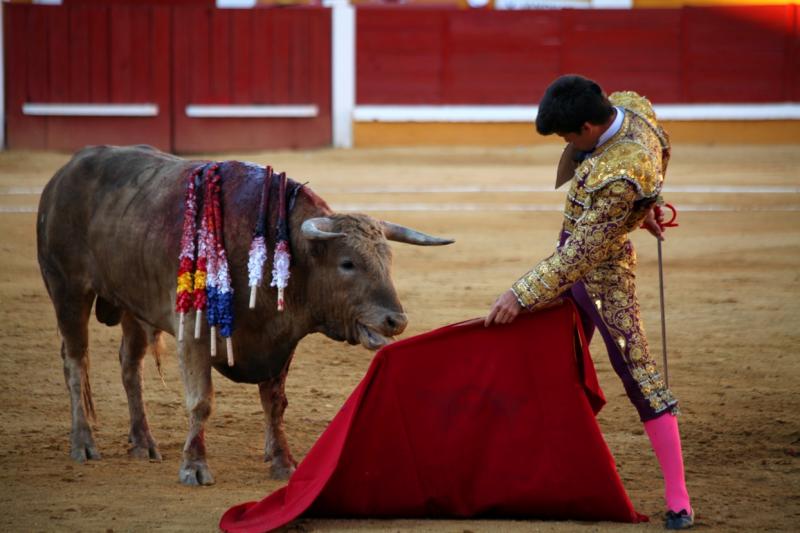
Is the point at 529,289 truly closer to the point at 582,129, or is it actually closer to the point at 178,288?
the point at 582,129

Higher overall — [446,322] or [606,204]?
[606,204]

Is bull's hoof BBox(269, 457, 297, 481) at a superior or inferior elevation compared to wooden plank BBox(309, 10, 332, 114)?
inferior

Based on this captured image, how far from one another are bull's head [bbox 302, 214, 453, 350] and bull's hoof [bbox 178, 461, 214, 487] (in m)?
0.57

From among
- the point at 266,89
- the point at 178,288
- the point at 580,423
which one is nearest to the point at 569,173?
the point at 580,423

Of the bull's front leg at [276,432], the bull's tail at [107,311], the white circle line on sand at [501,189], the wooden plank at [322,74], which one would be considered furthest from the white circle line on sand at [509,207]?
the bull's front leg at [276,432]

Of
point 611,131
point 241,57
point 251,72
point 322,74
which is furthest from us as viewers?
point 322,74

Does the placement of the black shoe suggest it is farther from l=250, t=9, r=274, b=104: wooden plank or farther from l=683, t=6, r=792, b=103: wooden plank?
l=683, t=6, r=792, b=103: wooden plank

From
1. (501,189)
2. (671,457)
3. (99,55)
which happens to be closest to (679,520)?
(671,457)

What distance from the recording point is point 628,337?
3.20 m

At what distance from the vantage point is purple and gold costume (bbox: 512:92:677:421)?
309 centimetres

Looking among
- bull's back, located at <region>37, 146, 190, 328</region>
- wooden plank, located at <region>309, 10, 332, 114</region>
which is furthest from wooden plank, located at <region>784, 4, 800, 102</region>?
bull's back, located at <region>37, 146, 190, 328</region>

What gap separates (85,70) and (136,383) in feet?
34.0

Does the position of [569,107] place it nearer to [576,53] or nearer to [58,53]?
[576,53]

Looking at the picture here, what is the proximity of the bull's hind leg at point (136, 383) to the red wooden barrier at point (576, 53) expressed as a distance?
10192 millimetres
